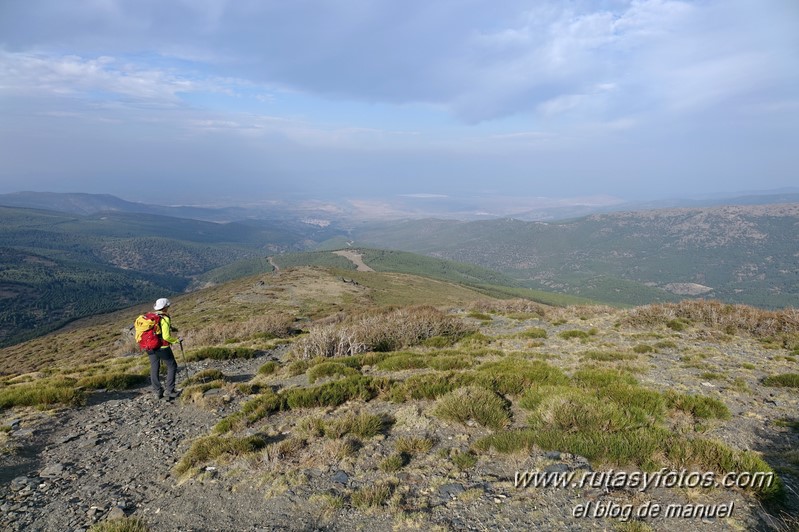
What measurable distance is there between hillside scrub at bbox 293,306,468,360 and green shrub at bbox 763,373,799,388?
1063 centimetres

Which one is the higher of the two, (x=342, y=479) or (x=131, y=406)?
(x=342, y=479)

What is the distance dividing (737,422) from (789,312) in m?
14.9

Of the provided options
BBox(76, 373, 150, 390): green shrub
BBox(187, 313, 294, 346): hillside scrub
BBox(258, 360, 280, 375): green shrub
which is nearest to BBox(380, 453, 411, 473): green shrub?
BBox(258, 360, 280, 375): green shrub

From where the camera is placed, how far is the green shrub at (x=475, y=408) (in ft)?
25.3

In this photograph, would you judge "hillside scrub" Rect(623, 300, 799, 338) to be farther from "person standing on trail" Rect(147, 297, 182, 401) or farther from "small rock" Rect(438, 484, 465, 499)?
"person standing on trail" Rect(147, 297, 182, 401)

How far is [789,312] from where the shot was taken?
17.7 meters

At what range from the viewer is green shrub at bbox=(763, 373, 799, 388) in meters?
10.1

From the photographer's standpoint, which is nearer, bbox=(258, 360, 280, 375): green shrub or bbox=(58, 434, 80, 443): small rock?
bbox=(58, 434, 80, 443): small rock

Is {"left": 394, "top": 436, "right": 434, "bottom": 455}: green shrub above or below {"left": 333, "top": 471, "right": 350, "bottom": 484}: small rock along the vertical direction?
above

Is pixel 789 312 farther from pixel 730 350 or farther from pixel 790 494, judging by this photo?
pixel 790 494

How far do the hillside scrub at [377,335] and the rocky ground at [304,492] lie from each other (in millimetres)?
6966

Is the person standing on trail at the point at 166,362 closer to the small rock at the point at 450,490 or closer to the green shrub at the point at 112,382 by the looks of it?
the green shrub at the point at 112,382

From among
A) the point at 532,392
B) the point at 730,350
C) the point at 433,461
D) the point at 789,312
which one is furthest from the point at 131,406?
the point at 789,312

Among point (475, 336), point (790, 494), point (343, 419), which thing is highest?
point (790, 494)
